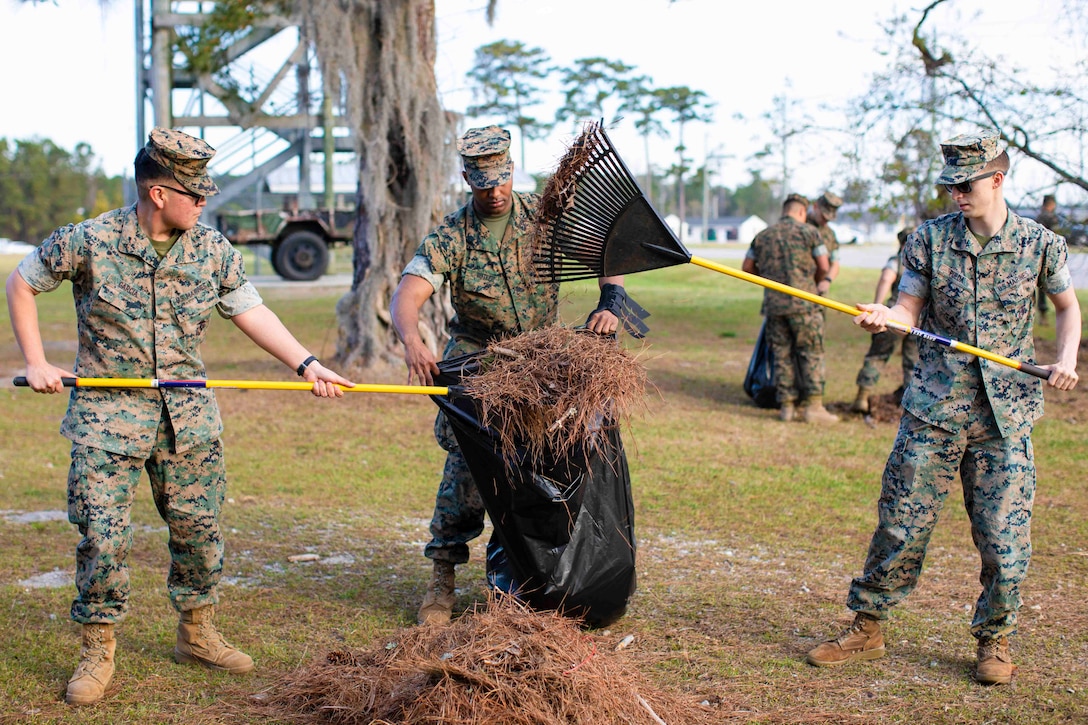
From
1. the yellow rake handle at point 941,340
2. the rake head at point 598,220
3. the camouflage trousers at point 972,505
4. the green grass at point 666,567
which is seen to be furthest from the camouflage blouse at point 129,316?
the camouflage trousers at point 972,505

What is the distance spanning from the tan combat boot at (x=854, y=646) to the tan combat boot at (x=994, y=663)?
13.6 inches

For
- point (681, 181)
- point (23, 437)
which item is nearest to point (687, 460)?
point (23, 437)

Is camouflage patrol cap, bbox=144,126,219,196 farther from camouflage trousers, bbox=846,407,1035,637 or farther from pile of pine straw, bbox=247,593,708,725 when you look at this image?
camouflage trousers, bbox=846,407,1035,637

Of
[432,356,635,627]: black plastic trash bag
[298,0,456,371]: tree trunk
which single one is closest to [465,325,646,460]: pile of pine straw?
[432,356,635,627]: black plastic trash bag

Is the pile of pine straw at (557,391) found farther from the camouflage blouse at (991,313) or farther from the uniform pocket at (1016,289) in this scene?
the uniform pocket at (1016,289)

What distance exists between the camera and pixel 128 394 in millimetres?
3383

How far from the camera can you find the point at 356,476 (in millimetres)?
6570

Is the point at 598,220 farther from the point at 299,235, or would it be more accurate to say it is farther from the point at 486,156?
the point at 299,235

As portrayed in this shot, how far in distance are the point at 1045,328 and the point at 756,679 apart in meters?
12.2

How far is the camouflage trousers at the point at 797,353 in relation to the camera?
8.37 m

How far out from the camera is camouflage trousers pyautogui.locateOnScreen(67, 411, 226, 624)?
333 centimetres

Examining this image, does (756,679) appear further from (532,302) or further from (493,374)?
(532,302)

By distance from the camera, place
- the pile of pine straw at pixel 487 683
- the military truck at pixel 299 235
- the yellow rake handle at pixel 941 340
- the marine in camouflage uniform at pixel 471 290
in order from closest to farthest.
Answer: the pile of pine straw at pixel 487 683 → the yellow rake handle at pixel 941 340 → the marine in camouflage uniform at pixel 471 290 → the military truck at pixel 299 235

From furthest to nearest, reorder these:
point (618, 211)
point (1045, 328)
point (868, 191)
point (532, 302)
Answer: point (1045, 328) < point (868, 191) < point (532, 302) < point (618, 211)
